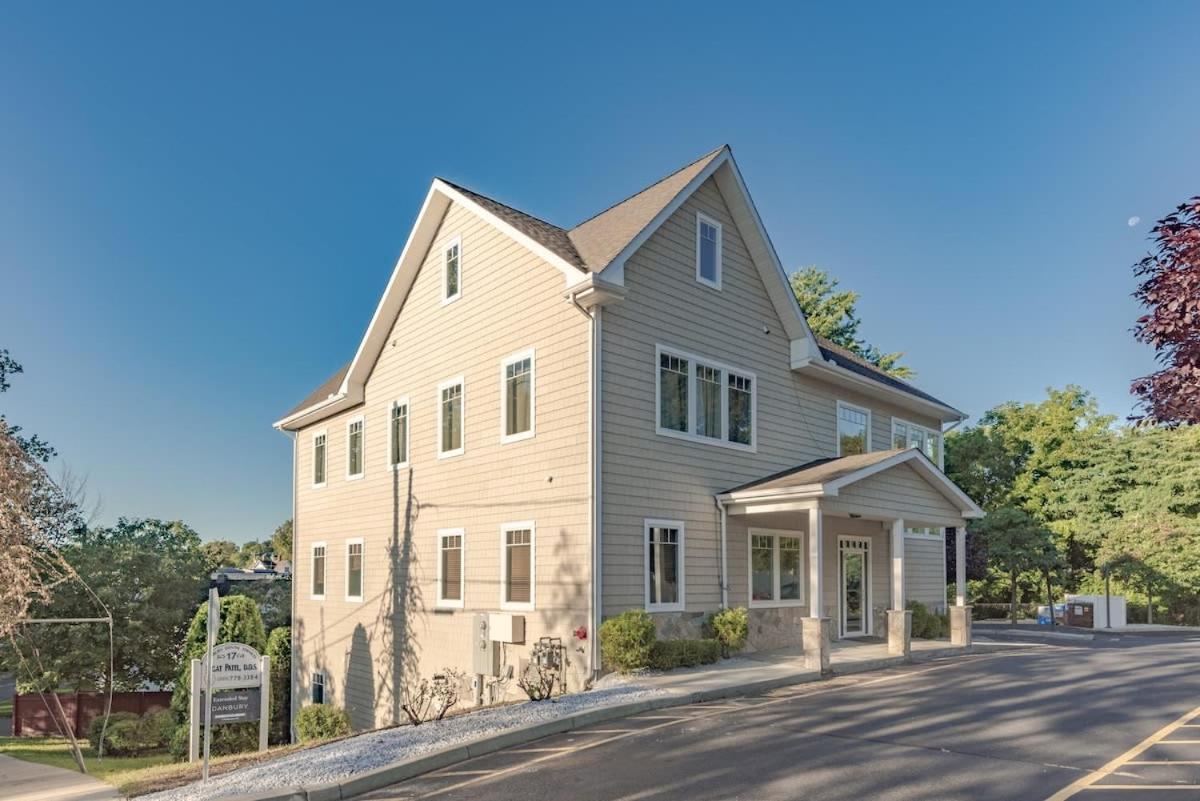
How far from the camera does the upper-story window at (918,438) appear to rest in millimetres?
21875

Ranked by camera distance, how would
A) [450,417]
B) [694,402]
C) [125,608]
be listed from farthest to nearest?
1. [125,608]
2. [450,417]
3. [694,402]

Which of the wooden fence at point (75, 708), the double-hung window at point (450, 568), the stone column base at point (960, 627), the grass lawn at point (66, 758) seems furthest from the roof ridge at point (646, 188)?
the wooden fence at point (75, 708)

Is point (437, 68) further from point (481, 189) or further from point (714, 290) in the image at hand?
point (714, 290)

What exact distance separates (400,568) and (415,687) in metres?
2.67

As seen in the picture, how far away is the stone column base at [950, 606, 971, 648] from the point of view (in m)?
17.4

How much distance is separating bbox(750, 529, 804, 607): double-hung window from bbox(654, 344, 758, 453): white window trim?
6.02 feet

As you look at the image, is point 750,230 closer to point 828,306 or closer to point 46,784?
point 46,784

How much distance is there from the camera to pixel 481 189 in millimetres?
17984

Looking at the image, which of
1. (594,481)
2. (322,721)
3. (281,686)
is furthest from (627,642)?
(281,686)

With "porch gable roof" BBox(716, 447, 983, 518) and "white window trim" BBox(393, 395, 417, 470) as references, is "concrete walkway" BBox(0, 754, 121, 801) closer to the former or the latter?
"white window trim" BBox(393, 395, 417, 470)

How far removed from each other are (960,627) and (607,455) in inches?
344

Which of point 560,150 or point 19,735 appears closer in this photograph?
point 560,150

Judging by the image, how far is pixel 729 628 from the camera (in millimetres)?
14992

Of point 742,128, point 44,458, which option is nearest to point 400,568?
point 742,128
